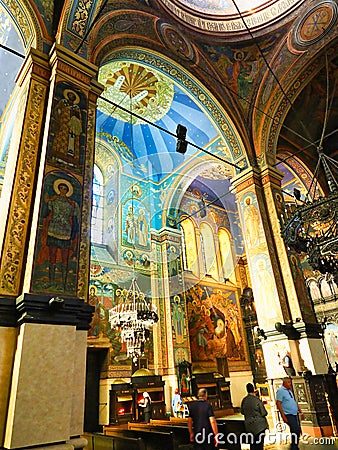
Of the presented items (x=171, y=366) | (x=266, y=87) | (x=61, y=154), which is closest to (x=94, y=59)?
(x=61, y=154)

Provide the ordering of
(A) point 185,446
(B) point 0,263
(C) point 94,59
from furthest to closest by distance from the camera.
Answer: (C) point 94,59 < (A) point 185,446 < (B) point 0,263

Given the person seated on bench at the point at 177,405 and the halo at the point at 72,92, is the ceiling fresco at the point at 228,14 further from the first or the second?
the person seated on bench at the point at 177,405

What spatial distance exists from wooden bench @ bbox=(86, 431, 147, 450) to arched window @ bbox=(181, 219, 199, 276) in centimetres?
737

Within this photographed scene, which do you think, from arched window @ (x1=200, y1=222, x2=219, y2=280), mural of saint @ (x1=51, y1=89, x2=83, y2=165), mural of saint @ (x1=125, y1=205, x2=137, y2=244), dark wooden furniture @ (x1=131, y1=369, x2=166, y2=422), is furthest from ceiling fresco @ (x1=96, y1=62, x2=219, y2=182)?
dark wooden furniture @ (x1=131, y1=369, x2=166, y2=422)

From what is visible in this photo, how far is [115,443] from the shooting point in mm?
5152

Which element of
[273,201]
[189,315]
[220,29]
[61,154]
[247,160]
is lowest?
[189,315]

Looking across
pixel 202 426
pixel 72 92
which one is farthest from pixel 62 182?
pixel 202 426

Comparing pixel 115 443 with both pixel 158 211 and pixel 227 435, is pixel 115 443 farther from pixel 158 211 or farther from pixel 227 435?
pixel 158 211

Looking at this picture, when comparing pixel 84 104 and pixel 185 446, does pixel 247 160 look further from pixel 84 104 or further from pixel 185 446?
pixel 185 446

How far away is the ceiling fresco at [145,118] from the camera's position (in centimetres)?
987

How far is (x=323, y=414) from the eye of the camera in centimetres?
647

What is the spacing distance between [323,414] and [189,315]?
673 cm

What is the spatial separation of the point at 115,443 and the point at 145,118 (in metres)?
8.88

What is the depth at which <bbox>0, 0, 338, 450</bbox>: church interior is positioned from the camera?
169 inches
